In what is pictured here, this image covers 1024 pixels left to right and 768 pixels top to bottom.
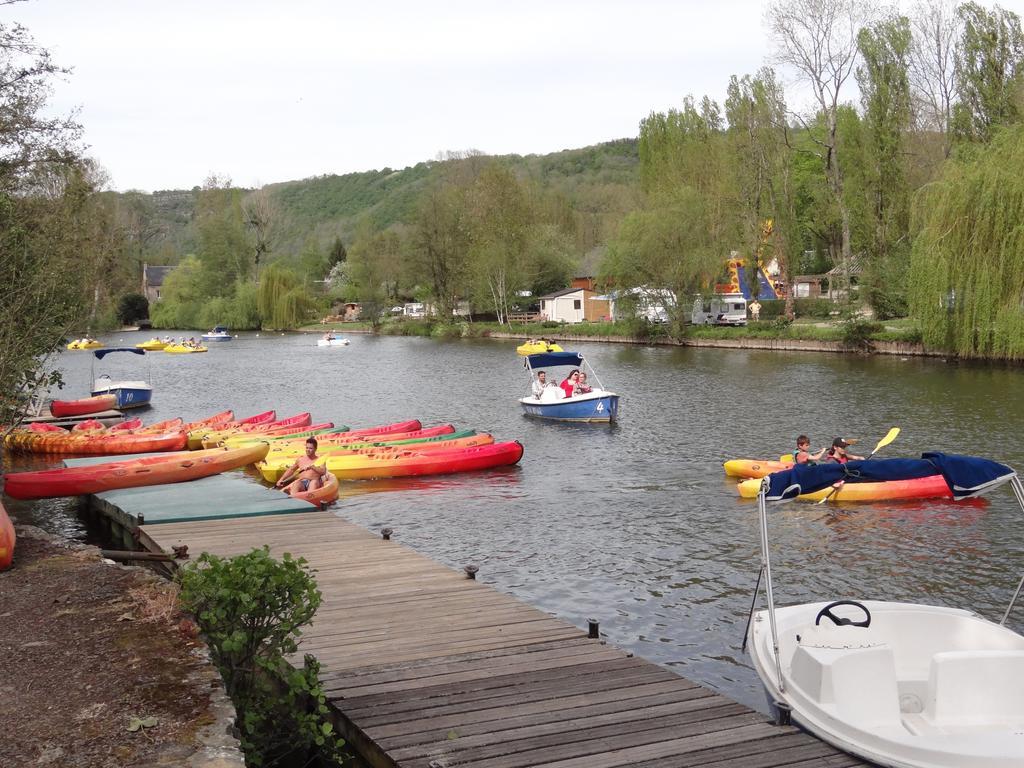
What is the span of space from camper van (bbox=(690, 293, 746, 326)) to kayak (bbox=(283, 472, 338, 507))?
45.6 m

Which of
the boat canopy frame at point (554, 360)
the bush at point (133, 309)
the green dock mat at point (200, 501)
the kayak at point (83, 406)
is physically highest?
the bush at point (133, 309)

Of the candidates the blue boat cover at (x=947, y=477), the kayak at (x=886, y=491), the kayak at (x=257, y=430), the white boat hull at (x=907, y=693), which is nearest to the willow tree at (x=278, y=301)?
the kayak at (x=257, y=430)

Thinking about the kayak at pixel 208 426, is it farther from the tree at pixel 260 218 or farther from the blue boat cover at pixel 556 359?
the tree at pixel 260 218

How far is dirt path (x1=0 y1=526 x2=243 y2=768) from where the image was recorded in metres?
5.89

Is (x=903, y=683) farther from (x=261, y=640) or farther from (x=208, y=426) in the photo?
(x=208, y=426)

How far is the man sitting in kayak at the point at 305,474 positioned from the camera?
1830cm

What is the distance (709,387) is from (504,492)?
20043 mm

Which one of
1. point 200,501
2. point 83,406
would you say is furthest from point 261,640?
point 83,406

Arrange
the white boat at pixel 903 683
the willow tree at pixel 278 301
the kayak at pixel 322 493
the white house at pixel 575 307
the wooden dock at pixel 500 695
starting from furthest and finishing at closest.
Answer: the willow tree at pixel 278 301
the white house at pixel 575 307
the kayak at pixel 322 493
the white boat at pixel 903 683
the wooden dock at pixel 500 695

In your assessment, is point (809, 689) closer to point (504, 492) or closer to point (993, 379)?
point (504, 492)

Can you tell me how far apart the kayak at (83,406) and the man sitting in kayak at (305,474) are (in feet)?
55.2

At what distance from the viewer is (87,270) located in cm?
2045

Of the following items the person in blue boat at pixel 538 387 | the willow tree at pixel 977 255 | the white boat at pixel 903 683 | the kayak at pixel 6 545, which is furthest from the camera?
the willow tree at pixel 977 255

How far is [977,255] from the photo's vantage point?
38938mm
